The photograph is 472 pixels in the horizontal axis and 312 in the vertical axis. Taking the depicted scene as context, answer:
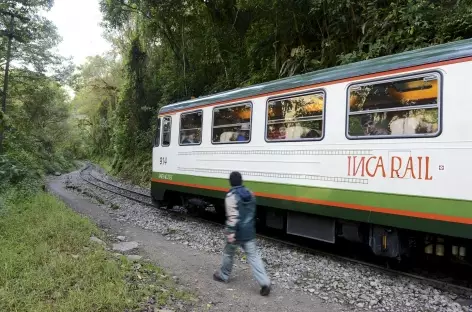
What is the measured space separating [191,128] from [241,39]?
8.68 meters

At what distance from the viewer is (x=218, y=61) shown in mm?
17688

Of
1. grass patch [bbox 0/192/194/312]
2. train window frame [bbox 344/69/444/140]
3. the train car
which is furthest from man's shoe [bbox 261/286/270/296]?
train window frame [bbox 344/69/444/140]

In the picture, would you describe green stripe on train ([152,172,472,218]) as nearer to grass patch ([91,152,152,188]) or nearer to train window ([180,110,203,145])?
train window ([180,110,203,145])

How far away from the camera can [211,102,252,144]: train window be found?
812 centimetres

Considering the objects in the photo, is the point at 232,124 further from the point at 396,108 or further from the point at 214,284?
the point at 214,284

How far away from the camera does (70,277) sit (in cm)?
484

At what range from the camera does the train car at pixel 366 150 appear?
16.4ft

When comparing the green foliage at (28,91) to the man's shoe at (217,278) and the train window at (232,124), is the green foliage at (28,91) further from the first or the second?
the man's shoe at (217,278)

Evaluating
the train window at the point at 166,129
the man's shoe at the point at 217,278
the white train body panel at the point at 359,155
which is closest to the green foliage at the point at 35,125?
the train window at the point at 166,129

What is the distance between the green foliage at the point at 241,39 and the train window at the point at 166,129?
425 centimetres

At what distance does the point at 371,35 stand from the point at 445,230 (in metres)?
7.18

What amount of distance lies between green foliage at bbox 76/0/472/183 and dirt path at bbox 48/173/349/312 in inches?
259

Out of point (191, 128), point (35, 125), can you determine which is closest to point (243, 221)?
point (191, 128)

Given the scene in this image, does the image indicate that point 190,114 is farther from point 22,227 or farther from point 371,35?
point 371,35
